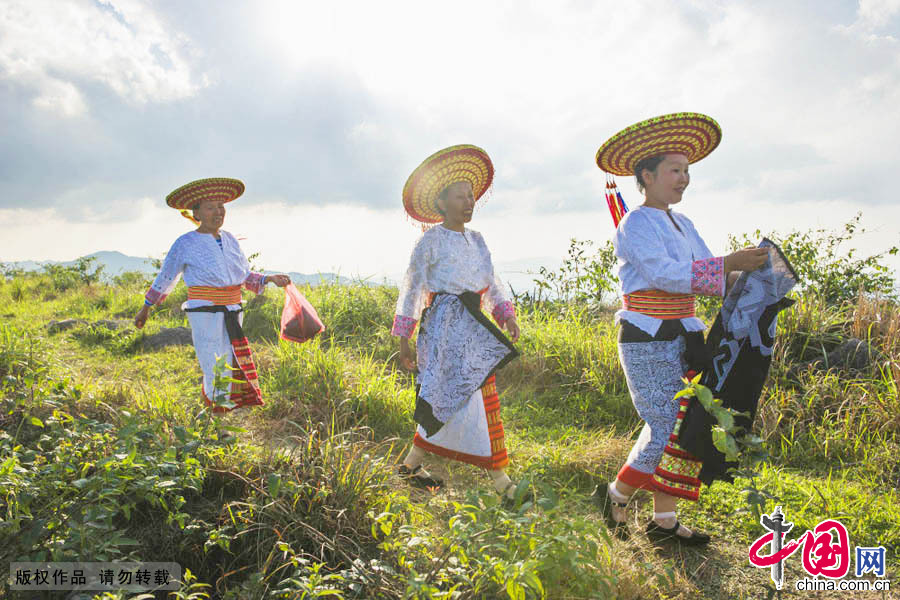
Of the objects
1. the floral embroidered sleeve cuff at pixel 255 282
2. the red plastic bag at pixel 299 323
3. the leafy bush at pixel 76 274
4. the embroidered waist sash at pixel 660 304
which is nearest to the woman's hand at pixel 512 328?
the embroidered waist sash at pixel 660 304

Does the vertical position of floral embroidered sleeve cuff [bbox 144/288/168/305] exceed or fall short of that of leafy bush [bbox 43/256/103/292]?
it falls short

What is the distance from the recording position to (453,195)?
132 inches

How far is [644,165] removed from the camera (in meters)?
2.90

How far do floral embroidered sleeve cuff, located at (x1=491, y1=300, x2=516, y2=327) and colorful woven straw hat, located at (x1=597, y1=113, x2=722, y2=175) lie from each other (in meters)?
1.08

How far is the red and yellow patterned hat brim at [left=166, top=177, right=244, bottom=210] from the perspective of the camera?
4.04m

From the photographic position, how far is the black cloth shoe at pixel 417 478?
3293 millimetres

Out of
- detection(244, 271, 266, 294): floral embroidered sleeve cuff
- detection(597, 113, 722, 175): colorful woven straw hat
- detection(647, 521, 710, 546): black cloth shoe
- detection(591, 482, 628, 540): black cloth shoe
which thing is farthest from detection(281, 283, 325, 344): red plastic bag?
detection(647, 521, 710, 546): black cloth shoe

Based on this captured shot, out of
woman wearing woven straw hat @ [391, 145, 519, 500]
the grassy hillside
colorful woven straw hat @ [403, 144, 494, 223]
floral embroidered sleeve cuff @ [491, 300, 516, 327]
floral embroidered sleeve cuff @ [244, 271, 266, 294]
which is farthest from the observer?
floral embroidered sleeve cuff @ [244, 271, 266, 294]

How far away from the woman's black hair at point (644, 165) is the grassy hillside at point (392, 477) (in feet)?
5.45

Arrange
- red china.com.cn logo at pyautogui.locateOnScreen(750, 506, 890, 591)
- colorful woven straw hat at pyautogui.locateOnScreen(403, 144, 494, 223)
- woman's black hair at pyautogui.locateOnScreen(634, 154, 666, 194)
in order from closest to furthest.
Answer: red china.com.cn logo at pyautogui.locateOnScreen(750, 506, 890, 591)
woman's black hair at pyautogui.locateOnScreen(634, 154, 666, 194)
colorful woven straw hat at pyautogui.locateOnScreen(403, 144, 494, 223)

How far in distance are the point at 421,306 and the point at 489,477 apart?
1.18 metres

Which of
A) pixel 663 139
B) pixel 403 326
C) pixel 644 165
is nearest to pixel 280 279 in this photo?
pixel 403 326

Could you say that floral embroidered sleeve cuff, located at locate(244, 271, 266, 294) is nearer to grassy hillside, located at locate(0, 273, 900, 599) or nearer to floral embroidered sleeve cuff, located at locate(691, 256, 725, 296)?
grassy hillside, located at locate(0, 273, 900, 599)

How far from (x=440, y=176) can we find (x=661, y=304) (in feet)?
5.00
